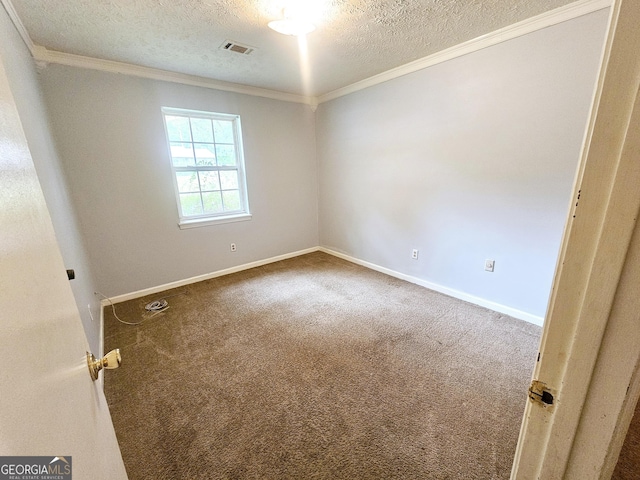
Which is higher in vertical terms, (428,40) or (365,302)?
(428,40)

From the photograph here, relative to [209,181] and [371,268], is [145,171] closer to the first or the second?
[209,181]

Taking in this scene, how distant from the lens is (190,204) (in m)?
3.28

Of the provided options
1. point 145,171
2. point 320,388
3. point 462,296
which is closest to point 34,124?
point 145,171

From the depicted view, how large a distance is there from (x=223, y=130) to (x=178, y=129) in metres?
Answer: 0.53

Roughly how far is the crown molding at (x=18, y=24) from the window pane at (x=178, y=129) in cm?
107

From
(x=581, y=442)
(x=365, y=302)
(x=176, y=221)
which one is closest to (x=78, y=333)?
(x=581, y=442)

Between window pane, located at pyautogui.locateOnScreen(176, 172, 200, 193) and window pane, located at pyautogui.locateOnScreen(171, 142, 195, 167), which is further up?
window pane, located at pyautogui.locateOnScreen(171, 142, 195, 167)

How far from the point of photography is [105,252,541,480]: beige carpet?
50.4 inches

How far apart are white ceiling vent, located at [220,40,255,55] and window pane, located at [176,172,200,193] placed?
1472mm

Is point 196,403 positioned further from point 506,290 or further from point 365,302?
point 506,290

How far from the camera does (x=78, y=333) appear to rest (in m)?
0.69

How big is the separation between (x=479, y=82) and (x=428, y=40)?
→ 0.59m

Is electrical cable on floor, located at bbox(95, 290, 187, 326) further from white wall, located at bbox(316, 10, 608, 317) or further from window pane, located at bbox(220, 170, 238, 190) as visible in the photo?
white wall, located at bbox(316, 10, 608, 317)

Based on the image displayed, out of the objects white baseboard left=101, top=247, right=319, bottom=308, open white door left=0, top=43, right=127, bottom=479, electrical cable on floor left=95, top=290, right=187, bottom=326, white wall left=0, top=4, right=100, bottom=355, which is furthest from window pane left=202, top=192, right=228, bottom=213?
open white door left=0, top=43, right=127, bottom=479
